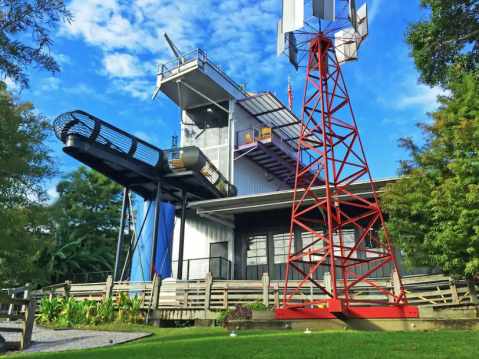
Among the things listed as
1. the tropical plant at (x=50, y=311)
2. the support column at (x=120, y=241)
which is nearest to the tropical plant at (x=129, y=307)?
the tropical plant at (x=50, y=311)

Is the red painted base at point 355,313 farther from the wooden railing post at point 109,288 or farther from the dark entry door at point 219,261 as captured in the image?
the dark entry door at point 219,261

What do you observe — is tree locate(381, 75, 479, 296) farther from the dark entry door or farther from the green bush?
the dark entry door

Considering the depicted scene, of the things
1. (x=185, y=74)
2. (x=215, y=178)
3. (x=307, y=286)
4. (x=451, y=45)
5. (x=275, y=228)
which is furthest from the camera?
(x=185, y=74)

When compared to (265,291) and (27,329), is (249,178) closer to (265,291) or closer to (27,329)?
(265,291)

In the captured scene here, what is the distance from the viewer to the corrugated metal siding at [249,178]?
2362 centimetres

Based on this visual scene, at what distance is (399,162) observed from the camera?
11.5m

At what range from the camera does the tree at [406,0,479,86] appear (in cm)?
1241

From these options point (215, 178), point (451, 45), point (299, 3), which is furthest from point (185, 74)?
point (451, 45)

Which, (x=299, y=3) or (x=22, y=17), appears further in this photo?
(x=299, y=3)

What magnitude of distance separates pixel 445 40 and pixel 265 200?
8650mm

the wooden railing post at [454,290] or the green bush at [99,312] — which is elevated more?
the wooden railing post at [454,290]

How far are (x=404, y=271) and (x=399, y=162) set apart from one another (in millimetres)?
6060

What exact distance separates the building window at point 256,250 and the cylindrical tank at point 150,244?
379 centimetres

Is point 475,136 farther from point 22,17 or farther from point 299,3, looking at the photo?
point 22,17
